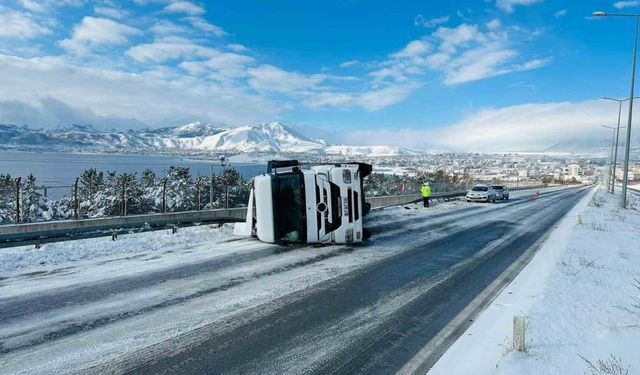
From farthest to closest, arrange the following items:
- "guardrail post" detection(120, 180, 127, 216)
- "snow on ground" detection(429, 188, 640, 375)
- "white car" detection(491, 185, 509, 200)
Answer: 1. "white car" detection(491, 185, 509, 200)
2. "guardrail post" detection(120, 180, 127, 216)
3. "snow on ground" detection(429, 188, 640, 375)

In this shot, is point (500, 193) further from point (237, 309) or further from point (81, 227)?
point (237, 309)

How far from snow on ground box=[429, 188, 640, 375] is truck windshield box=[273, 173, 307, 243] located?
5.50 meters

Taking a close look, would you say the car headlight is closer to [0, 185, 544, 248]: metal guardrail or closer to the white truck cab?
the white truck cab

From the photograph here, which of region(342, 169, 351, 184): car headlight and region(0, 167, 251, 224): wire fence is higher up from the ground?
region(342, 169, 351, 184): car headlight

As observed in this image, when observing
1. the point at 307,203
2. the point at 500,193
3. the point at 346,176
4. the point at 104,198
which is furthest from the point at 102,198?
the point at 500,193

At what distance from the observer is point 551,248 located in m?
12.5

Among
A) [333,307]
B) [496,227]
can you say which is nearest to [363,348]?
[333,307]

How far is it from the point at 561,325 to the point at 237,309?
15.3ft

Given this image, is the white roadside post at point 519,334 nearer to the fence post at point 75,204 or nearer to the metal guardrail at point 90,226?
the metal guardrail at point 90,226

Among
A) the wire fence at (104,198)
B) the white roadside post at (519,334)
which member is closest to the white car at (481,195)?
the wire fence at (104,198)

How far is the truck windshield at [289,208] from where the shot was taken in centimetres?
1125

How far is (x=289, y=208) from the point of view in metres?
11.4

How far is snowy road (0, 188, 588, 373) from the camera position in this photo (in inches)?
181

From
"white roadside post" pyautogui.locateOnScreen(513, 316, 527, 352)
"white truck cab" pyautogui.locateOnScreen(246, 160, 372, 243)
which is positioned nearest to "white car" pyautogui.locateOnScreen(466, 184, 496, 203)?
"white truck cab" pyautogui.locateOnScreen(246, 160, 372, 243)
